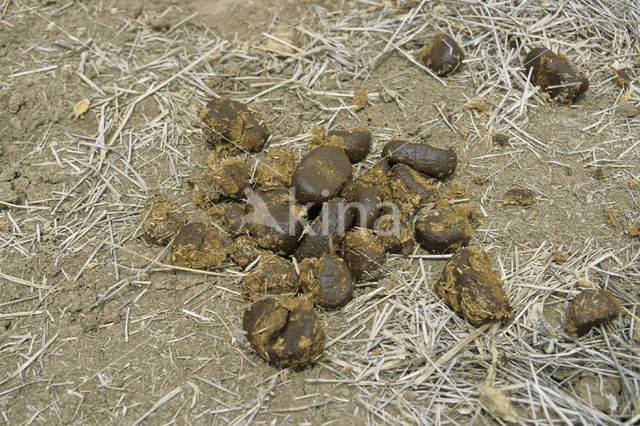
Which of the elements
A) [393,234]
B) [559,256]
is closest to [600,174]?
[559,256]

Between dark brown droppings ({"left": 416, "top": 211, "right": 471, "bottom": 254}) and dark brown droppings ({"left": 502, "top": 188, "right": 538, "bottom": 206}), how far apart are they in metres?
0.53

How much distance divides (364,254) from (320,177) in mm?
693

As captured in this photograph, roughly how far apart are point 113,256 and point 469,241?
2914mm

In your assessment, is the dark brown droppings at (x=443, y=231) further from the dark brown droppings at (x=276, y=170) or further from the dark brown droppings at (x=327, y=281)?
the dark brown droppings at (x=276, y=170)

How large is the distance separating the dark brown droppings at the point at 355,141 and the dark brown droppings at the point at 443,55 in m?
1.22

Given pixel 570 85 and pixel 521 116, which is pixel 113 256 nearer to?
pixel 521 116

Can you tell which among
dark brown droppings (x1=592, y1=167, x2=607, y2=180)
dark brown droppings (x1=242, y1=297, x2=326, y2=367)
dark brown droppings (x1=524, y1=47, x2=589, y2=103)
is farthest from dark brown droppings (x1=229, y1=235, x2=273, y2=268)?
dark brown droppings (x1=524, y1=47, x2=589, y2=103)

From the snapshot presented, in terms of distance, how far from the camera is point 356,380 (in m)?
3.35

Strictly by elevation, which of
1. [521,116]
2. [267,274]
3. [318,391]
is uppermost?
[521,116]

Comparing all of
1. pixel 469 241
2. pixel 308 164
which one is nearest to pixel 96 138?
pixel 308 164

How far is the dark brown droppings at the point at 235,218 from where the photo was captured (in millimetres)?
3994

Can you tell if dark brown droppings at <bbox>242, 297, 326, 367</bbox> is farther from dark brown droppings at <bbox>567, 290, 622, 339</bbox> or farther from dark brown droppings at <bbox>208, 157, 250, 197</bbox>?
dark brown droppings at <bbox>567, 290, 622, 339</bbox>

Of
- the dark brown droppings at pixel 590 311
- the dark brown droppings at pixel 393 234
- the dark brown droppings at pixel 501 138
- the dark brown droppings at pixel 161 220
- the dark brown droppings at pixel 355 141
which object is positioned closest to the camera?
the dark brown droppings at pixel 590 311

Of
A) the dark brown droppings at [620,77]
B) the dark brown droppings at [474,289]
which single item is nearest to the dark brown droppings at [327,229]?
the dark brown droppings at [474,289]
